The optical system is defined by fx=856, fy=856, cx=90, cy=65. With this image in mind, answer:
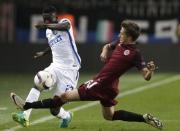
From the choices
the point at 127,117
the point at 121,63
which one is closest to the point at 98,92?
the point at 121,63

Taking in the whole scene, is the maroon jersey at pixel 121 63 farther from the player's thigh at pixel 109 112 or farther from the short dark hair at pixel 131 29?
the player's thigh at pixel 109 112

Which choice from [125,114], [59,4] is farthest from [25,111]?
[59,4]

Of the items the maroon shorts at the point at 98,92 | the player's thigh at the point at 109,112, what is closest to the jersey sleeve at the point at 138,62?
the maroon shorts at the point at 98,92

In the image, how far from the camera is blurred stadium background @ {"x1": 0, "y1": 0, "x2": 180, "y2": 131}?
95.3 feet

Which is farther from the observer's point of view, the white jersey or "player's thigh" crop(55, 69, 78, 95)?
the white jersey

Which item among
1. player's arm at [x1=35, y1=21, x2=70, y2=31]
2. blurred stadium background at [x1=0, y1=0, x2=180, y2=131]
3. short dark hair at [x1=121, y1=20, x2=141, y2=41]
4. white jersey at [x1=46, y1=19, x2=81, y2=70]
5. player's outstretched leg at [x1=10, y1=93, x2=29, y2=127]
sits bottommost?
blurred stadium background at [x1=0, y1=0, x2=180, y2=131]

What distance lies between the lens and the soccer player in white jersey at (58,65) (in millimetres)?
14492

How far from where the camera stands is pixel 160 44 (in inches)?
1158

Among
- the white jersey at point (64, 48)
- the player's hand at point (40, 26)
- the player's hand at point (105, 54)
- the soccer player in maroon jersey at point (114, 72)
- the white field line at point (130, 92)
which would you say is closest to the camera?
the soccer player in maroon jersey at point (114, 72)

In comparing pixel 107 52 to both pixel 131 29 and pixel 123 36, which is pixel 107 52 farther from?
pixel 131 29

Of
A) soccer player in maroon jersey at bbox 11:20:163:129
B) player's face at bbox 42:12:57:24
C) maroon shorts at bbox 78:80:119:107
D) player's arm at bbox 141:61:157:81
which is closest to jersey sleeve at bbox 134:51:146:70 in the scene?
soccer player in maroon jersey at bbox 11:20:163:129

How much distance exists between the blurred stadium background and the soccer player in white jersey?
43.9 feet

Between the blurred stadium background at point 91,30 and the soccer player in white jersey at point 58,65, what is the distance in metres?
13.4

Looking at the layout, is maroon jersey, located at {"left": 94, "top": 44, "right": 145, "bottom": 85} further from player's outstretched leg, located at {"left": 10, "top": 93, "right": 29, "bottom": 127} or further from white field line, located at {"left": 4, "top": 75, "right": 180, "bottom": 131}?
white field line, located at {"left": 4, "top": 75, "right": 180, "bottom": 131}
